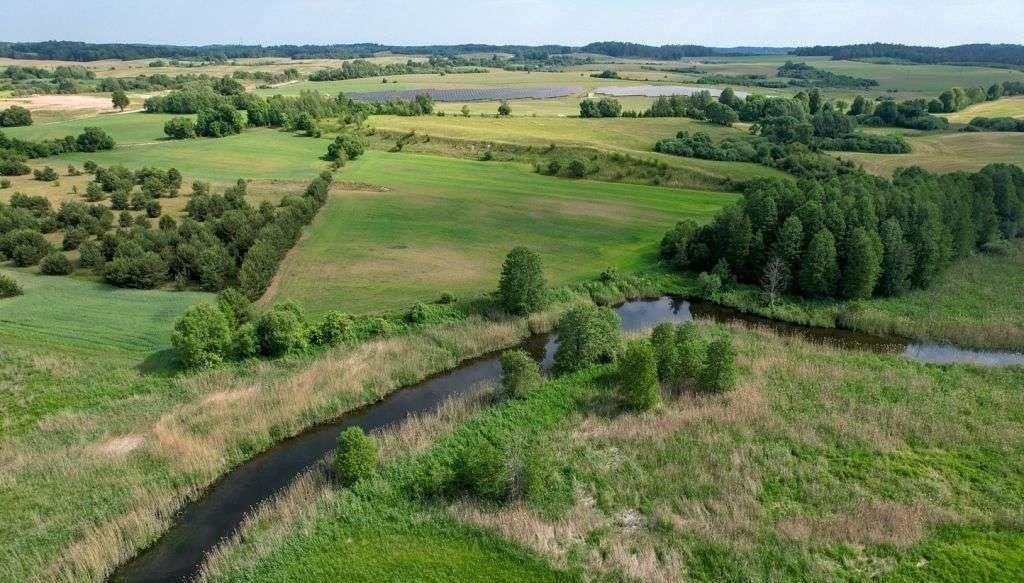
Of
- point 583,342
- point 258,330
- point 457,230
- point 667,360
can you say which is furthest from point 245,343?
point 457,230

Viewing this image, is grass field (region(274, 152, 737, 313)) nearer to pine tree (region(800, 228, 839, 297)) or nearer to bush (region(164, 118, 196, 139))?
pine tree (region(800, 228, 839, 297))

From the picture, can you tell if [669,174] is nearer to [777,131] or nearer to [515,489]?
[777,131]

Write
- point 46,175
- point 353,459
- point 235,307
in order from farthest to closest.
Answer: point 46,175, point 235,307, point 353,459

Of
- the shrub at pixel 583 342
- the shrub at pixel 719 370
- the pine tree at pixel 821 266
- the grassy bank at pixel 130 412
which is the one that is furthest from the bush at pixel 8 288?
the pine tree at pixel 821 266

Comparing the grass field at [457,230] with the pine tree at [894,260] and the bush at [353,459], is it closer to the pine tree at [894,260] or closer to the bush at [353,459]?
the bush at [353,459]

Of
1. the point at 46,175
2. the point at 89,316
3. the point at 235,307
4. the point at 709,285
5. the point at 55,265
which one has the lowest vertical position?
the point at 89,316

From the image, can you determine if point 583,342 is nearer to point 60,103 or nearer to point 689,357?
point 689,357
